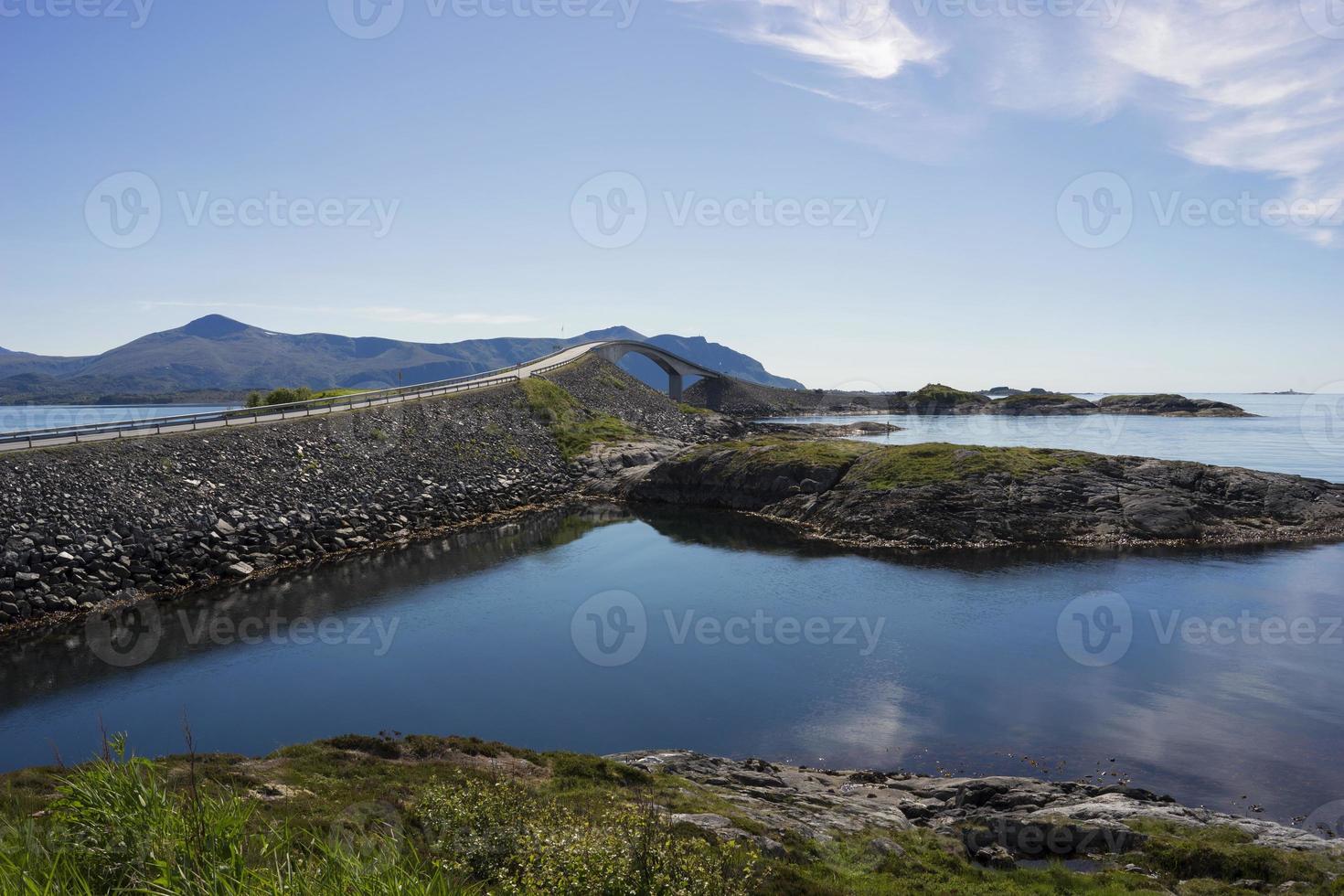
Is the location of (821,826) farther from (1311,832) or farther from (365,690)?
(365,690)

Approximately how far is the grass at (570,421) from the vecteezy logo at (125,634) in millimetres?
53764

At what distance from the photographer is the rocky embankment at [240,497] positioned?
135 feet

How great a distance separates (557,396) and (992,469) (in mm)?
61319

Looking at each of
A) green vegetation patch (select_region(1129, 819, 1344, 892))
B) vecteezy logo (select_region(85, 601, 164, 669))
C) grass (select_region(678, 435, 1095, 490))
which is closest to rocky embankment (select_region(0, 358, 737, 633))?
vecteezy logo (select_region(85, 601, 164, 669))

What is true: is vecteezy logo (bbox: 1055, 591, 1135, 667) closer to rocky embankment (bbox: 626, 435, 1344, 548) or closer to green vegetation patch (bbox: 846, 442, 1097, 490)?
rocky embankment (bbox: 626, 435, 1344, 548)

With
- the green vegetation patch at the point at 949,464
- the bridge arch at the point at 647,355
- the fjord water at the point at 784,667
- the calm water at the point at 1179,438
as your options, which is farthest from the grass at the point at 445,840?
the bridge arch at the point at 647,355

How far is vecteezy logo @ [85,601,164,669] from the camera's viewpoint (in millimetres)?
34188

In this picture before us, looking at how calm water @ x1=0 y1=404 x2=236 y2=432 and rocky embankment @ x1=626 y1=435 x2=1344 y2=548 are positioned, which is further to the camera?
calm water @ x1=0 y1=404 x2=236 y2=432

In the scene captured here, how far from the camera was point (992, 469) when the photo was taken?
6625cm

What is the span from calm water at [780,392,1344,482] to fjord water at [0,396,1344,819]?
187 feet

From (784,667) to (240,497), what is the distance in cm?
4080

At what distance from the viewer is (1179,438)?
13925cm

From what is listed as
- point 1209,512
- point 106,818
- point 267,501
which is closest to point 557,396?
point 267,501

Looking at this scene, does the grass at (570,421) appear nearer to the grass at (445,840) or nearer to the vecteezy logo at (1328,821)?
the grass at (445,840)
